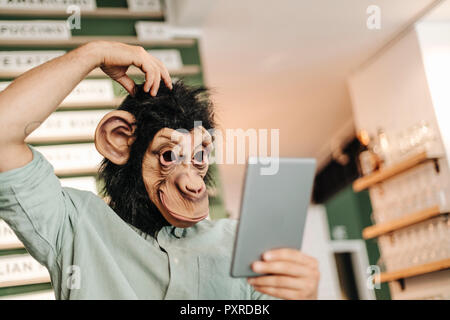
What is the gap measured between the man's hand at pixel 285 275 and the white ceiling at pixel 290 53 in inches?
50.5

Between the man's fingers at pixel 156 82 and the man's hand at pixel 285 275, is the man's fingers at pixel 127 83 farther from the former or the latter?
the man's hand at pixel 285 275

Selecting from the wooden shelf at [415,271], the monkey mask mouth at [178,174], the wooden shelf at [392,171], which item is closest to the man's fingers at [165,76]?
the monkey mask mouth at [178,174]

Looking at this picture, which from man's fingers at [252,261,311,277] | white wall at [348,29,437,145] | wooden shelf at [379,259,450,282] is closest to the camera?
man's fingers at [252,261,311,277]

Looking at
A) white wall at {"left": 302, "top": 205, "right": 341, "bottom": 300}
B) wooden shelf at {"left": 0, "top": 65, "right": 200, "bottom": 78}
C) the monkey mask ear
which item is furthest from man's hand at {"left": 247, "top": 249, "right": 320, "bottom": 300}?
white wall at {"left": 302, "top": 205, "right": 341, "bottom": 300}

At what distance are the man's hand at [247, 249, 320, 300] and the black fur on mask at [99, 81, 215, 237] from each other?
348 mm

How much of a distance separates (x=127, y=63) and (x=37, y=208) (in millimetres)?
362

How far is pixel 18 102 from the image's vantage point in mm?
868

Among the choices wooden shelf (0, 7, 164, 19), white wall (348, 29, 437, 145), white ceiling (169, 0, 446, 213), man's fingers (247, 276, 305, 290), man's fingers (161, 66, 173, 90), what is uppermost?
wooden shelf (0, 7, 164, 19)

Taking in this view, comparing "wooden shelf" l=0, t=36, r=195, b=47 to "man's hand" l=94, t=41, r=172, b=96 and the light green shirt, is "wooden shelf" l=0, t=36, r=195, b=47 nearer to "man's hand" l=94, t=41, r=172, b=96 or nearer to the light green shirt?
"man's hand" l=94, t=41, r=172, b=96

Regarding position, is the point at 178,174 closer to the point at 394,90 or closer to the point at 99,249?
the point at 99,249

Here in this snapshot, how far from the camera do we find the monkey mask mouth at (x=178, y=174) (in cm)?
108

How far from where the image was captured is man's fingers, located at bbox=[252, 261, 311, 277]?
2.80 feet

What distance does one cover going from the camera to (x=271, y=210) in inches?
34.7
